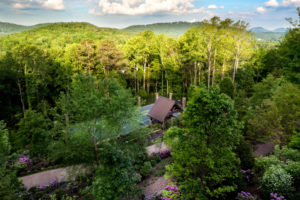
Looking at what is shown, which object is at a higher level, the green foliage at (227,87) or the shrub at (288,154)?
the green foliage at (227,87)

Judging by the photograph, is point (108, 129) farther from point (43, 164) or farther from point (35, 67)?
point (35, 67)

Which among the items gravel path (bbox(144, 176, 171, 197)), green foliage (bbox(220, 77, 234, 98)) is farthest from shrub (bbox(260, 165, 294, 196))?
green foliage (bbox(220, 77, 234, 98))

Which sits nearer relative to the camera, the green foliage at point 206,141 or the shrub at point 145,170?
the green foliage at point 206,141

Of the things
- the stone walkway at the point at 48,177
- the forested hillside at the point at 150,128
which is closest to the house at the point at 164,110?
the forested hillside at the point at 150,128

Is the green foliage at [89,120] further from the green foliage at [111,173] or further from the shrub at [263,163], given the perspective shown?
the shrub at [263,163]

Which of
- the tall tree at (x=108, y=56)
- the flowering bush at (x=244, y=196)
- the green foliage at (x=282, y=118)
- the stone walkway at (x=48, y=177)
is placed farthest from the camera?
the tall tree at (x=108, y=56)

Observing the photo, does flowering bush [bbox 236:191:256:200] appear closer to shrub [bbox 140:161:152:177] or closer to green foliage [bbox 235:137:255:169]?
green foliage [bbox 235:137:255:169]

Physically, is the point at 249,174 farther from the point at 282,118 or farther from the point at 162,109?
the point at 162,109

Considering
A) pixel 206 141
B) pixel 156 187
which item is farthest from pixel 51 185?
pixel 206 141

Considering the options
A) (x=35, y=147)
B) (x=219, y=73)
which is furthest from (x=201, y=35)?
(x=35, y=147)
